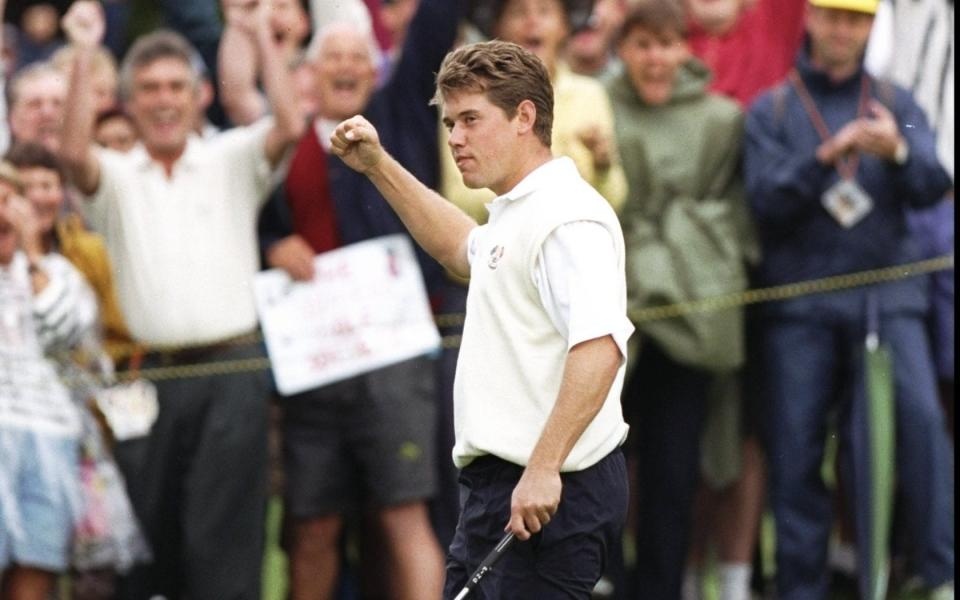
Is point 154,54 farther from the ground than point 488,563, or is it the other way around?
point 154,54

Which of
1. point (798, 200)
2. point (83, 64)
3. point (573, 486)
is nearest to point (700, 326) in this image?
point (798, 200)

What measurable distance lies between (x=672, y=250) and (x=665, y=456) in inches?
32.8

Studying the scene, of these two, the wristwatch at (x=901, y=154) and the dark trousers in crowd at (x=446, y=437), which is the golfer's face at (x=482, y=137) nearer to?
the dark trousers in crowd at (x=446, y=437)

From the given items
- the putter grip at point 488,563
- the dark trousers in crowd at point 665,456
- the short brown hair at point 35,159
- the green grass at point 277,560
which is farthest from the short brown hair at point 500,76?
the green grass at point 277,560

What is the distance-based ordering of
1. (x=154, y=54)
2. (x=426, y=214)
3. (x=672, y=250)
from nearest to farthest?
(x=426, y=214) → (x=154, y=54) → (x=672, y=250)

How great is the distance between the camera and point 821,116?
8.20 m

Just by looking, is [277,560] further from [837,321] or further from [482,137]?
[482,137]

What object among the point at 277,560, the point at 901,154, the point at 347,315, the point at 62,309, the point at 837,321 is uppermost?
the point at 901,154

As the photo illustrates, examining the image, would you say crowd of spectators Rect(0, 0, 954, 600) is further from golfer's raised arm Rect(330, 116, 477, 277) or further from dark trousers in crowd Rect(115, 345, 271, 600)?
golfer's raised arm Rect(330, 116, 477, 277)

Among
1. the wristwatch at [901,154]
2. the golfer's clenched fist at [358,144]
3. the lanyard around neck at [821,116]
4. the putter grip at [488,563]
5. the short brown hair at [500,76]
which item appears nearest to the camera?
the putter grip at [488,563]

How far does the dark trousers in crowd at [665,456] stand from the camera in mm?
8297

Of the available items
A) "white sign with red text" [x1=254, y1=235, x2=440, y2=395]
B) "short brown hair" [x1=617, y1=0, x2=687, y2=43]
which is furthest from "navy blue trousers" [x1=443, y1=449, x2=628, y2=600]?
"short brown hair" [x1=617, y1=0, x2=687, y2=43]

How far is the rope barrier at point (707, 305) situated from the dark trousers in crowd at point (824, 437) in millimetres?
130

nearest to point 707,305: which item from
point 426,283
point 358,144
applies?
point 426,283
